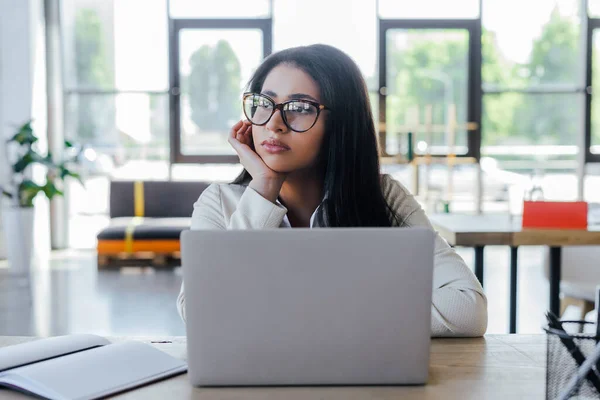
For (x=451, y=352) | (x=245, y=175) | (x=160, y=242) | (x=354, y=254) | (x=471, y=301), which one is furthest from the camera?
(x=160, y=242)

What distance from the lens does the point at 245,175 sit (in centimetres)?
173

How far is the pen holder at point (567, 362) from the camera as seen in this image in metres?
0.80

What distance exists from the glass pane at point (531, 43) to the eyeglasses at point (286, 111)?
5.88 m

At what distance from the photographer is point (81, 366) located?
102 cm

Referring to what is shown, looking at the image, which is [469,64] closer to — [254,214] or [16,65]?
[16,65]

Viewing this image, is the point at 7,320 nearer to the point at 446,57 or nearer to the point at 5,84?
the point at 5,84

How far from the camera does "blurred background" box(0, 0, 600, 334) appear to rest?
276 inches

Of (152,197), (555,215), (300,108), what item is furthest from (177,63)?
(300,108)

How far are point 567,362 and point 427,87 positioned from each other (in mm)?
6492

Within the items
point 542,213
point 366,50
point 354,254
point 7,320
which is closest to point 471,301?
point 354,254

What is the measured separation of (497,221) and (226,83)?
4473 millimetres

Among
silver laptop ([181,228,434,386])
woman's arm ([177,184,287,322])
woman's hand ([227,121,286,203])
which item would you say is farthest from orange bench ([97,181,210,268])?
silver laptop ([181,228,434,386])

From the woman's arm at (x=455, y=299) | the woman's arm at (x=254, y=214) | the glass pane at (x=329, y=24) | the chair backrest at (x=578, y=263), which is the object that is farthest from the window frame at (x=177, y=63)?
the woman's arm at (x=455, y=299)

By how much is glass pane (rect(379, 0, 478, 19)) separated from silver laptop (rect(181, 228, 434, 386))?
6406mm
